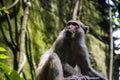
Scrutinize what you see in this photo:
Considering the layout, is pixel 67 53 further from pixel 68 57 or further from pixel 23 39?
pixel 23 39

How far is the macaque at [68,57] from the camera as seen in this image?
3.20 m

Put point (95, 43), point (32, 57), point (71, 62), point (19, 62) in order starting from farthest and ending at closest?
1. point (95, 43)
2. point (32, 57)
3. point (19, 62)
4. point (71, 62)

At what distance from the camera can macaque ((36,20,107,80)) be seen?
3203 millimetres

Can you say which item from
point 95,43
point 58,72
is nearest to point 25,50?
point 58,72

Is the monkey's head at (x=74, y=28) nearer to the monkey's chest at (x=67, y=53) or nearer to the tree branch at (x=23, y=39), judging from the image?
the monkey's chest at (x=67, y=53)

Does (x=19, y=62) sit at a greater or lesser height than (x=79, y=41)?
lesser

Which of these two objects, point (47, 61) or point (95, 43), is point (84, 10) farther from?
point (47, 61)

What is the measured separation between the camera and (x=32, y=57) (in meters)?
4.60

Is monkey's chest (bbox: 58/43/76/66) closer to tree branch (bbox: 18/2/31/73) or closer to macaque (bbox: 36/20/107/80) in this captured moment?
macaque (bbox: 36/20/107/80)

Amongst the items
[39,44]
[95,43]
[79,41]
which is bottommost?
[95,43]

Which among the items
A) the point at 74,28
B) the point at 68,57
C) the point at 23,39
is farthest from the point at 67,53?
the point at 23,39

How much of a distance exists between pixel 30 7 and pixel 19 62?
41.6 inches

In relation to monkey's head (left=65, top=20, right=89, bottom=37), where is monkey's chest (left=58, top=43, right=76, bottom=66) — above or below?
below

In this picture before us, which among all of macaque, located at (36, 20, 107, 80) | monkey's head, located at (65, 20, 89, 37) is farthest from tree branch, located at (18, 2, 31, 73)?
monkey's head, located at (65, 20, 89, 37)
